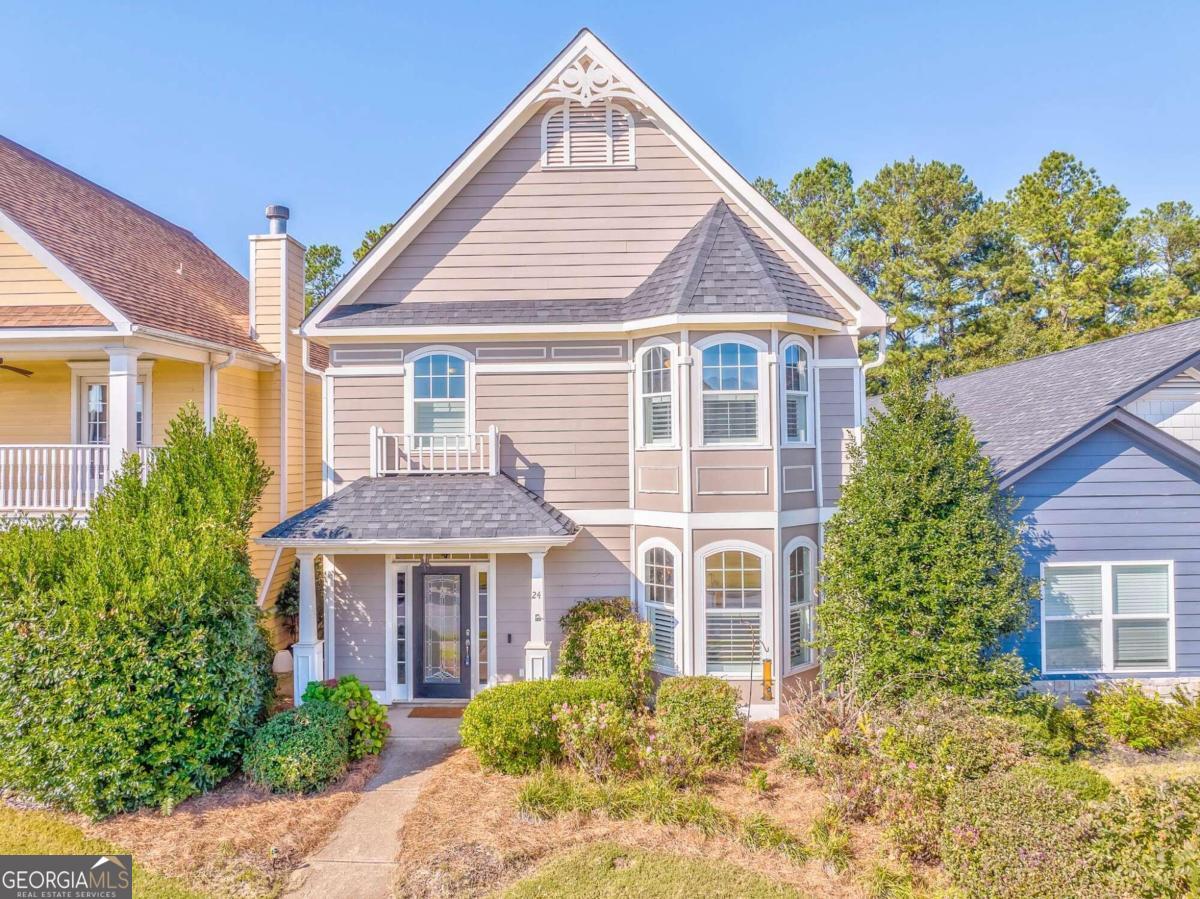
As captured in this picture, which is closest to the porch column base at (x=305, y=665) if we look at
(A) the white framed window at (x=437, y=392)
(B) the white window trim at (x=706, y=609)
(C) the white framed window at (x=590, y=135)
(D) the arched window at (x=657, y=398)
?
(A) the white framed window at (x=437, y=392)

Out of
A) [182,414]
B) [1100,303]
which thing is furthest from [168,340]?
[1100,303]

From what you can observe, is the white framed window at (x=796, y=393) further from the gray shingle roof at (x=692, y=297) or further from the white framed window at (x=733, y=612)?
the white framed window at (x=733, y=612)

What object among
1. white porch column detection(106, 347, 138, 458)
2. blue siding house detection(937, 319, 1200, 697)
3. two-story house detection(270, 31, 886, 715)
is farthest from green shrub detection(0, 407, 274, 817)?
blue siding house detection(937, 319, 1200, 697)

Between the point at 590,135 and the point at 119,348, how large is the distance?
27.9 ft

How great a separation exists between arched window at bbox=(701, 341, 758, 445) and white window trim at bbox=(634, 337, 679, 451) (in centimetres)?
Result: 42

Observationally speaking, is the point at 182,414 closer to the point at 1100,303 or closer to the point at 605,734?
the point at 605,734

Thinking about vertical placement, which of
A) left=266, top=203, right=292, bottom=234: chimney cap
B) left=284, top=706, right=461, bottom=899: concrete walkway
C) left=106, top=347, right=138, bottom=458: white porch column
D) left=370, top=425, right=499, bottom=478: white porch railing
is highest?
left=266, top=203, right=292, bottom=234: chimney cap

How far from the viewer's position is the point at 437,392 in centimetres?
1088

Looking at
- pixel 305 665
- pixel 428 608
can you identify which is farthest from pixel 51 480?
pixel 428 608

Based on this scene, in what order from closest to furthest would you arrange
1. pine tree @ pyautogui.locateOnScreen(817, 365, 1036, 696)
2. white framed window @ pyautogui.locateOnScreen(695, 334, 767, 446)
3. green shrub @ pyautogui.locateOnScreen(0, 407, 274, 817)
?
green shrub @ pyautogui.locateOnScreen(0, 407, 274, 817)
pine tree @ pyautogui.locateOnScreen(817, 365, 1036, 696)
white framed window @ pyautogui.locateOnScreen(695, 334, 767, 446)

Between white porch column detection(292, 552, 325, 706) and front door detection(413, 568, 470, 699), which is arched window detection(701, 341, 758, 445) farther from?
white porch column detection(292, 552, 325, 706)

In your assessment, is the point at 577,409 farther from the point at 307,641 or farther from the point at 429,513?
the point at 307,641

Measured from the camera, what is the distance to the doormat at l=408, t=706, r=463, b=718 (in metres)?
9.97

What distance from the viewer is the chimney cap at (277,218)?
12.8 metres
